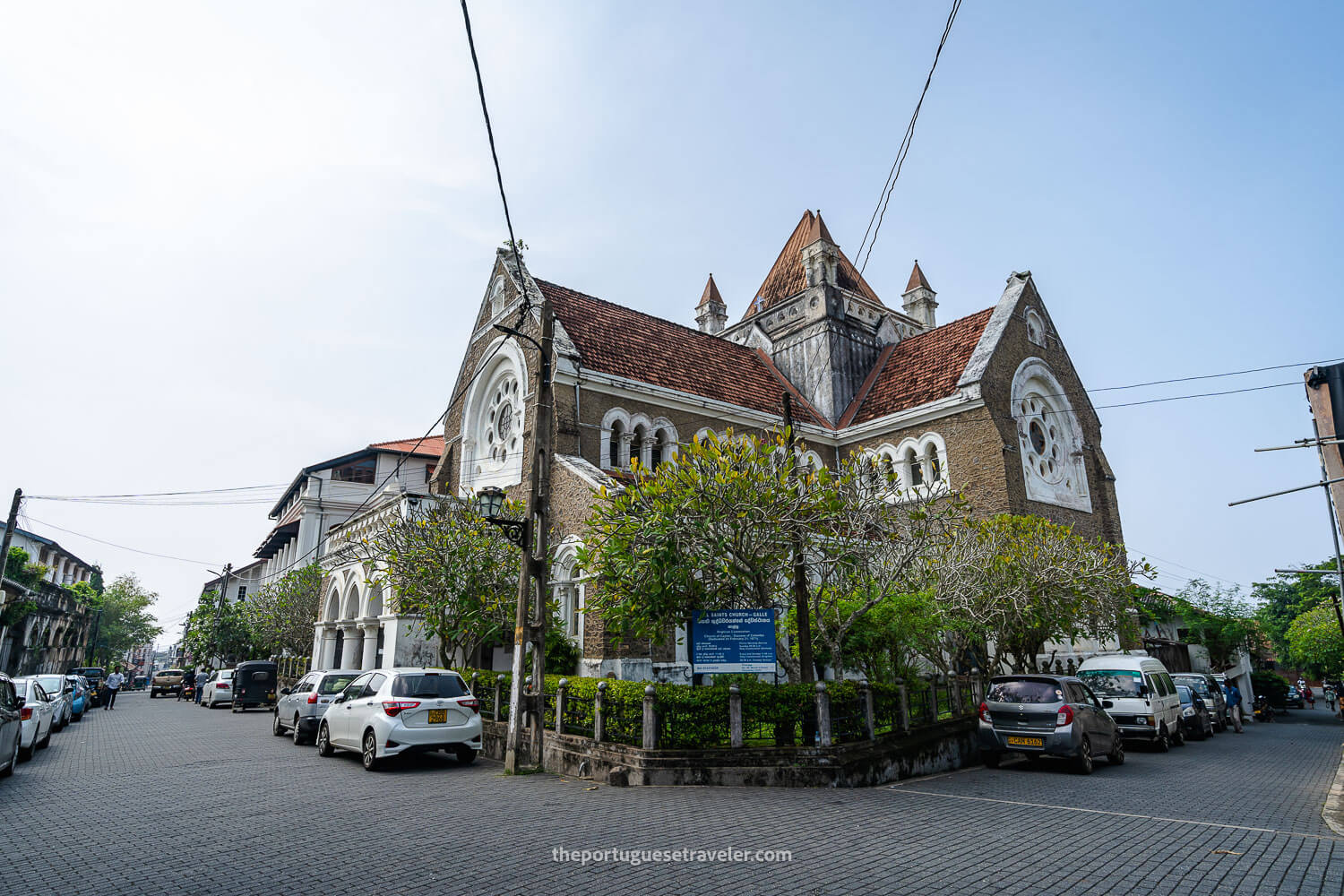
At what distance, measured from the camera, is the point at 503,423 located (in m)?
22.8

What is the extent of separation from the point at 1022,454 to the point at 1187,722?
8.27 m

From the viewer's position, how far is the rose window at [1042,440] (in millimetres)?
24141

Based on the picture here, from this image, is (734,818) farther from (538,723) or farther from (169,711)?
(169,711)

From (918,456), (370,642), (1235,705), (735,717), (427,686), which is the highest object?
(918,456)

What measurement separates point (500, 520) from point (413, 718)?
325 cm

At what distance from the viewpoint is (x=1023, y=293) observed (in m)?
25.8

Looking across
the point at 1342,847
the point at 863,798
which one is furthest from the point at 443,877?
the point at 1342,847

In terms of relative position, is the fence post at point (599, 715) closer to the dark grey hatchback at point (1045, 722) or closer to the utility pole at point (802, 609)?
the utility pole at point (802, 609)

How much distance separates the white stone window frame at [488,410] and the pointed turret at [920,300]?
2169cm

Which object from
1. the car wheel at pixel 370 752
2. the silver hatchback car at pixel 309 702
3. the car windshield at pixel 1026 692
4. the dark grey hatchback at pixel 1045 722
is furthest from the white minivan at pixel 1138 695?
the silver hatchback car at pixel 309 702

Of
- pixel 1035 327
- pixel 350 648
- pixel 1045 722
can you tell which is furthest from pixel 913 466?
pixel 350 648

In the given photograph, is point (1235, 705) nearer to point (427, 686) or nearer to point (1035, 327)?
point (1035, 327)

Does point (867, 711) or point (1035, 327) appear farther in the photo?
point (1035, 327)

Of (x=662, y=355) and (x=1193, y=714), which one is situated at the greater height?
(x=662, y=355)
